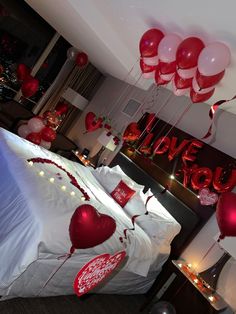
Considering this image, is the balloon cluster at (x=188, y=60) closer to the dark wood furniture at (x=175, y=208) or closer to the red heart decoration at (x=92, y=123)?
the dark wood furniture at (x=175, y=208)

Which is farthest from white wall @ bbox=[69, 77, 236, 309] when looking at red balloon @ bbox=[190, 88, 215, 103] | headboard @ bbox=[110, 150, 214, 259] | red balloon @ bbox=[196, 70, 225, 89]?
red balloon @ bbox=[196, 70, 225, 89]

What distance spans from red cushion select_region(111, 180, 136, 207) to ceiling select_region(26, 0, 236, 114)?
1587 millimetres

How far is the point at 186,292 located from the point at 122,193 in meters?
1.47

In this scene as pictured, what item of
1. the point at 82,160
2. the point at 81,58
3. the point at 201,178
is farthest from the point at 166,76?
the point at 81,58

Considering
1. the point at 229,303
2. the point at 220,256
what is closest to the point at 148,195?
the point at 220,256

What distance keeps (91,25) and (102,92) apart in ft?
9.92

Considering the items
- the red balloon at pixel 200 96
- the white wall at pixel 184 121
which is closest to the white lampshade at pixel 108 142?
the white wall at pixel 184 121

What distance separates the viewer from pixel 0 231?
2.41 metres

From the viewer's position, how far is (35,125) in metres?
4.83

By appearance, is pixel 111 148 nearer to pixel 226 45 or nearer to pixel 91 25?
pixel 91 25

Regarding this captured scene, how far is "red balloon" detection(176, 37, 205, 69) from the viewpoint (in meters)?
2.32

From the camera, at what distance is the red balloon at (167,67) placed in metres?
2.71

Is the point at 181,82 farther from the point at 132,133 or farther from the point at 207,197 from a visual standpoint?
the point at 132,133

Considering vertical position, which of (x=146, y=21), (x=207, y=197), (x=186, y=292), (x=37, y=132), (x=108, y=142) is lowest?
(x=186, y=292)
